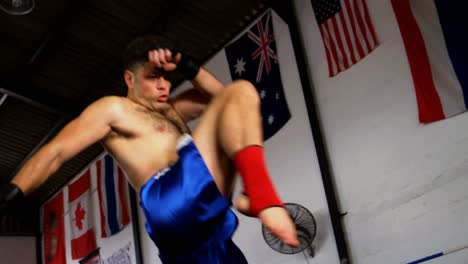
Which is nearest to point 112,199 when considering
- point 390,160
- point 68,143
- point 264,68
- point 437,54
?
point 264,68

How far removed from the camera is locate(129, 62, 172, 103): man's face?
1.90 metres

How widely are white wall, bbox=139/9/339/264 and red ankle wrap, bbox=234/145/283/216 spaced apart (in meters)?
2.45

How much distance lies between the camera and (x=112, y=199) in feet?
20.0

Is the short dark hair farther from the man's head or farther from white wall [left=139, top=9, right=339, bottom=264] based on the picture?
white wall [left=139, top=9, right=339, bottom=264]

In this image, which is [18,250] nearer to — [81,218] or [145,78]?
[81,218]

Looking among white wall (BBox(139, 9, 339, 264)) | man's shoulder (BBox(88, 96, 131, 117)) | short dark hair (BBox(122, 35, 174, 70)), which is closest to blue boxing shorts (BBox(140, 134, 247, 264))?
man's shoulder (BBox(88, 96, 131, 117))

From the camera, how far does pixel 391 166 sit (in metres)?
3.42

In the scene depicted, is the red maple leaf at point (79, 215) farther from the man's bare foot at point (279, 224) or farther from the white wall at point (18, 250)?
the man's bare foot at point (279, 224)

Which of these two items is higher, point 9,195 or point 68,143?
point 68,143

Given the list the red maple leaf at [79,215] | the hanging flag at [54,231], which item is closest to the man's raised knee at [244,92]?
the red maple leaf at [79,215]

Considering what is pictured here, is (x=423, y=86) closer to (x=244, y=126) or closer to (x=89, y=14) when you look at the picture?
(x=244, y=126)

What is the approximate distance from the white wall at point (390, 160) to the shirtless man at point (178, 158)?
191cm

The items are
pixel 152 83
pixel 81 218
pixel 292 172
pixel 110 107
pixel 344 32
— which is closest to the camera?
pixel 110 107

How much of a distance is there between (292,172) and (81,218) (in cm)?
372
